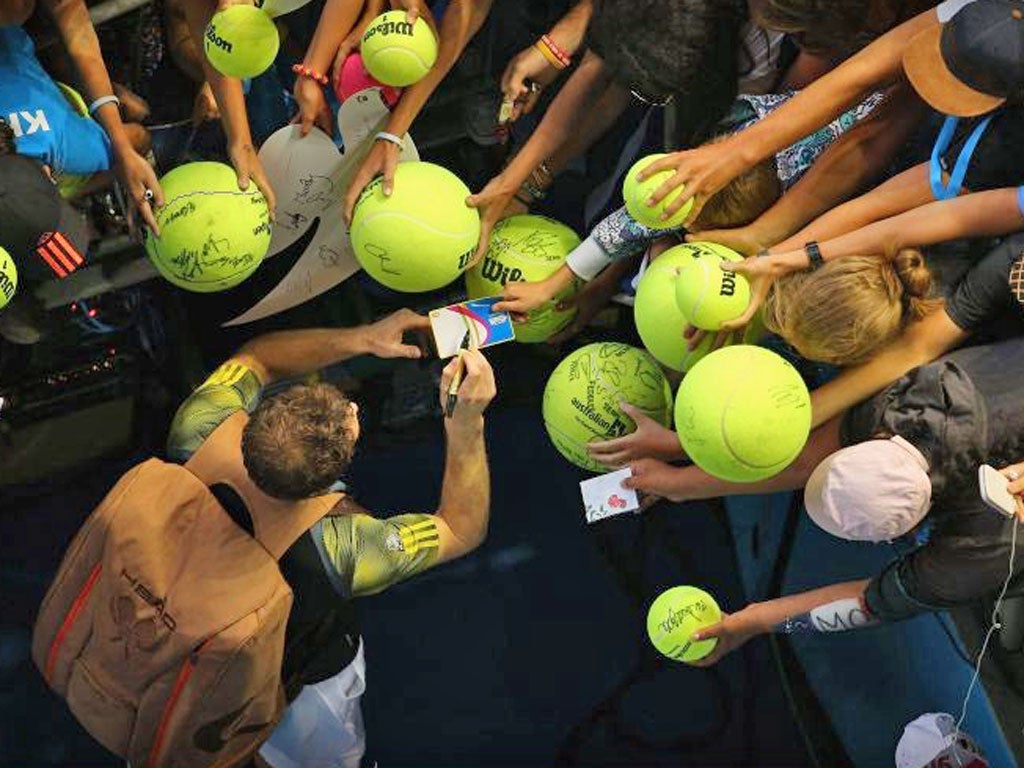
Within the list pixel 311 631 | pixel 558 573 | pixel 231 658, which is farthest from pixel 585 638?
pixel 231 658

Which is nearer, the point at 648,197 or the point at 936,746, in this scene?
the point at 648,197

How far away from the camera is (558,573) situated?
380 centimetres

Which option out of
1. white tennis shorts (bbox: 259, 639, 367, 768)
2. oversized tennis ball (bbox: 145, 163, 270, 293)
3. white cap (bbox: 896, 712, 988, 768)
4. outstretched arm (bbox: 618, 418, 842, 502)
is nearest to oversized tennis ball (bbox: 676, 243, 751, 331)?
outstretched arm (bbox: 618, 418, 842, 502)

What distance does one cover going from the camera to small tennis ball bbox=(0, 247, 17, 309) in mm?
2762

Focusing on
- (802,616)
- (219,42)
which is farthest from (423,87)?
(802,616)

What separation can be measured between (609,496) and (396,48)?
1.11 m

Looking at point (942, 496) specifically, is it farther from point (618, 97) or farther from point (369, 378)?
point (369, 378)

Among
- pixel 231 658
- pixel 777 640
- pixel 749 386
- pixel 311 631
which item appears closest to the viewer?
pixel 749 386

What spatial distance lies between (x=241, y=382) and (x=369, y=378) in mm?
565

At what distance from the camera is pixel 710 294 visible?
8.63 ft

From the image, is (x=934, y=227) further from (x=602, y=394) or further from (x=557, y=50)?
(x=557, y=50)

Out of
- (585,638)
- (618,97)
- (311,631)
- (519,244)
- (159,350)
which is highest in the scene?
(618,97)

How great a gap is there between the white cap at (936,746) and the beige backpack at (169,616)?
147 cm

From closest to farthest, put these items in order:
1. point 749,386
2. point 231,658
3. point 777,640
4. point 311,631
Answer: point 749,386 < point 231,658 < point 311,631 < point 777,640
